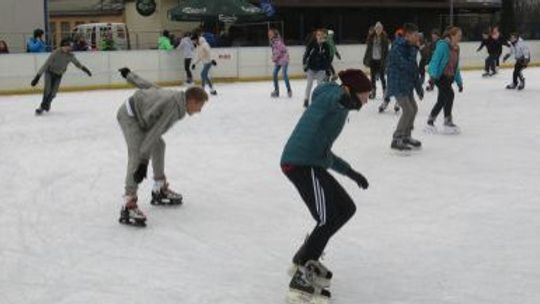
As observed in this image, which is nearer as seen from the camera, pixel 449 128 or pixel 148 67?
pixel 449 128

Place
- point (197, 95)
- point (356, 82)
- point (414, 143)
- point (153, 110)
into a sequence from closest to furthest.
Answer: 1. point (356, 82)
2. point (197, 95)
3. point (153, 110)
4. point (414, 143)

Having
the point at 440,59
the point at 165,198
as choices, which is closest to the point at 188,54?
the point at 440,59

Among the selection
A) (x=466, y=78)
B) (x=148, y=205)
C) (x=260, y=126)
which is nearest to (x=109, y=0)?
(x=466, y=78)

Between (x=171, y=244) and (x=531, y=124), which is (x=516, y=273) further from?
(x=531, y=124)

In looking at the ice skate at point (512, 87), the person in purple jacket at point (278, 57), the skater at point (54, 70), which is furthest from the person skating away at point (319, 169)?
the ice skate at point (512, 87)

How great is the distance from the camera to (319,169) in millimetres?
3848

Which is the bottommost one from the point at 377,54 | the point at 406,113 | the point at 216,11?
the point at 406,113

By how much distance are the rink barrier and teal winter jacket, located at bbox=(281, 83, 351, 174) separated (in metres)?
12.6

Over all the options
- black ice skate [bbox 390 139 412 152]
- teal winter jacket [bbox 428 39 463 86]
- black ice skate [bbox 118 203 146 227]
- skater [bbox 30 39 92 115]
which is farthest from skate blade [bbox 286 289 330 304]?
skater [bbox 30 39 92 115]

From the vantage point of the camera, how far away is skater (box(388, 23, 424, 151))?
838 cm

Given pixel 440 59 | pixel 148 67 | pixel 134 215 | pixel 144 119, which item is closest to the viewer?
pixel 144 119

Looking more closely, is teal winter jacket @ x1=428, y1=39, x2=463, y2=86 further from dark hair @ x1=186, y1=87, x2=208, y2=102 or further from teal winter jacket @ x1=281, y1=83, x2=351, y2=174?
teal winter jacket @ x1=281, y1=83, x2=351, y2=174

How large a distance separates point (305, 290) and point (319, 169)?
62cm

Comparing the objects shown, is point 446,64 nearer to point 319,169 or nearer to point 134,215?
point 134,215
